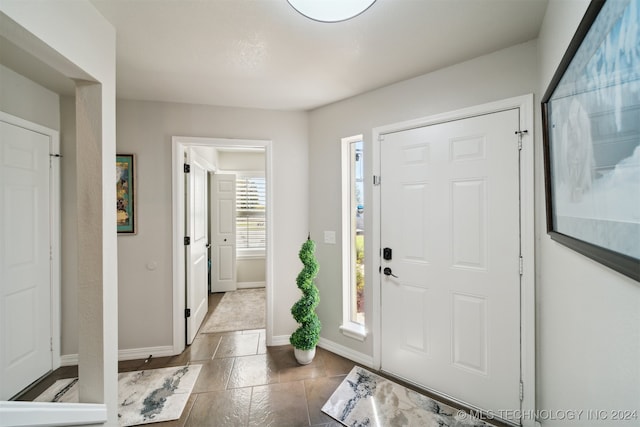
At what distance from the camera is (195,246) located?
2939mm

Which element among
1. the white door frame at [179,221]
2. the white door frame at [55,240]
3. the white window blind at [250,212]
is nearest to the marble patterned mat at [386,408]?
the white door frame at [179,221]

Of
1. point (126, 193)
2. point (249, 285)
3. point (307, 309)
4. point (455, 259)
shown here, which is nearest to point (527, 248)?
point (455, 259)

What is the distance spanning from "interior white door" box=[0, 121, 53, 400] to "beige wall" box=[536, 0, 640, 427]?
3296 millimetres

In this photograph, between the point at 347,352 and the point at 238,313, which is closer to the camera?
the point at 347,352

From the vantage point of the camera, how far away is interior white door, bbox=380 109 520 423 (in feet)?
5.44

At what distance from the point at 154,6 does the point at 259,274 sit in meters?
4.15

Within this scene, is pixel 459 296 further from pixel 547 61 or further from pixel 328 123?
pixel 328 123

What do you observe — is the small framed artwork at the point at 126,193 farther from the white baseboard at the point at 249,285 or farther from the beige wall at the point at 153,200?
the white baseboard at the point at 249,285

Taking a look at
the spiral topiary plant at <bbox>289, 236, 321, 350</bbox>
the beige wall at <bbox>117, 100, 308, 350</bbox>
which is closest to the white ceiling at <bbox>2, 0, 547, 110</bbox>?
the beige wall at <bbox>117, 100, 308, 350</bbox>

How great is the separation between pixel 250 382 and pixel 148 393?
0.77m

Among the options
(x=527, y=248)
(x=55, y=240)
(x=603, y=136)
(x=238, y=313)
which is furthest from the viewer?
(x=238, y=313)

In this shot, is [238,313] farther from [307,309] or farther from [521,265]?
[521,265]

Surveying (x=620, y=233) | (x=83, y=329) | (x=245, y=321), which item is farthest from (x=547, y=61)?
(x=245, y=321)

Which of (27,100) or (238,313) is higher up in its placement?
(27,100)
